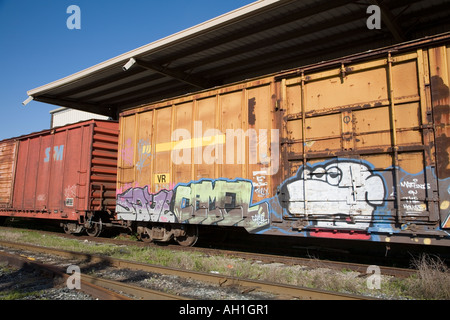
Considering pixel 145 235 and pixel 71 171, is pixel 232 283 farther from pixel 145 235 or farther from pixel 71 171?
pixel 71 171

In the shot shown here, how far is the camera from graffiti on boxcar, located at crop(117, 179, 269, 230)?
7160 millimetres

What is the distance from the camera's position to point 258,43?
11.0 metres

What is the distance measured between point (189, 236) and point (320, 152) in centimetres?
458

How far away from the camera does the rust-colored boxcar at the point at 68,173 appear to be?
11047 mm

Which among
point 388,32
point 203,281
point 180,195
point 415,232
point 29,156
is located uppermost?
point 388,32

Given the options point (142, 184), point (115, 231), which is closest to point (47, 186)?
point (115, 231)

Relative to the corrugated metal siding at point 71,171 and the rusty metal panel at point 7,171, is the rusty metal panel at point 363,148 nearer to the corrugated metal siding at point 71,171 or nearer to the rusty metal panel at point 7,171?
the corrugated metal siding at point 71,171

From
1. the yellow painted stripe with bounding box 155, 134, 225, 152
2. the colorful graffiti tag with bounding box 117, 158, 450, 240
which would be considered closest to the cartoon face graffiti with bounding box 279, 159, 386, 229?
the colorful graffiti tag with bounding box 117, 158, 450, 240

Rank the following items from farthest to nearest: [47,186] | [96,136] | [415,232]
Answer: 1. [47,186]
2. [96,136]
3. [415,232]

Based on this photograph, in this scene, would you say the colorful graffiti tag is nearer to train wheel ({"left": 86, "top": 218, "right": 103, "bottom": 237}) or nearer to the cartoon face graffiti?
the cartoon face graffiti

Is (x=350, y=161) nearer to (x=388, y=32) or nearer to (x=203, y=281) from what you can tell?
(x=203, y=281)

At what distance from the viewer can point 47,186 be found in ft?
41.0

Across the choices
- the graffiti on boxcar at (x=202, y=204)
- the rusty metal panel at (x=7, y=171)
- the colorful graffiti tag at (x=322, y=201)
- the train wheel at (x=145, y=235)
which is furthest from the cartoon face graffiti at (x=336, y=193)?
the rusty metal panel at (x=7, y=171)

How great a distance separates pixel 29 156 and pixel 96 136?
484 cm
